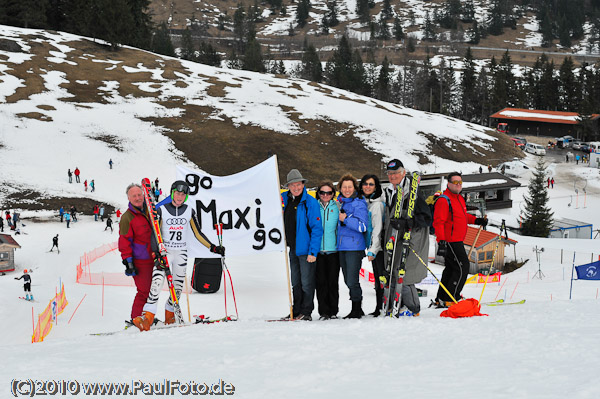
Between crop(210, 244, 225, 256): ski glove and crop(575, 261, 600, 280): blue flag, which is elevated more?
crop(210, 244, 225, 256): ski glove

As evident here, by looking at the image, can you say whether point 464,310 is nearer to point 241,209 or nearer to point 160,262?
point 241,209

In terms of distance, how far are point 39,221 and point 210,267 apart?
23389mm

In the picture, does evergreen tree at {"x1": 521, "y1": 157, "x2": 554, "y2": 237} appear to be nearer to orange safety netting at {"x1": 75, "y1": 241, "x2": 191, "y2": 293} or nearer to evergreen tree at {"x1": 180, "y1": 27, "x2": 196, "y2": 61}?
orange safety netting at {"x1": 75, "y1": 241, "x2": 191, "y2": 293}

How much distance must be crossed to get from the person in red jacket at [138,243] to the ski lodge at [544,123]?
295ft

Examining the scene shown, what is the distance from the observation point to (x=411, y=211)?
27.1 feet

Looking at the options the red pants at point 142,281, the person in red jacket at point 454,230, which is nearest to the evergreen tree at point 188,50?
the red pants at point 142,281

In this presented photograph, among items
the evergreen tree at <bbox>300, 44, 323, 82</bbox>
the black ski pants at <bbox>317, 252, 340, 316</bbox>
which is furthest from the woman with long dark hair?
the evergreen tree at <bbox>300, 44, 323, 82</bbox>

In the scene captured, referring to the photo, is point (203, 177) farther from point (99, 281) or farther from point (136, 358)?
point (99, 281)

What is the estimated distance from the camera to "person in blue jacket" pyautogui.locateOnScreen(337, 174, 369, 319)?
28.5ft

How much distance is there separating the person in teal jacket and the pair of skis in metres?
Result: 0.88

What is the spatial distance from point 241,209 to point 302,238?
1684 millimetres

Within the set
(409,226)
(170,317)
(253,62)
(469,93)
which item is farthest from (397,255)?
(469,93)

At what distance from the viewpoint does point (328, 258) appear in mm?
9117

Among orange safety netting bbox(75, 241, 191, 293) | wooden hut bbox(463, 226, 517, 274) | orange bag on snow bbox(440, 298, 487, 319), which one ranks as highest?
orange bag on snow bbox(440, 298, 487, 319)
